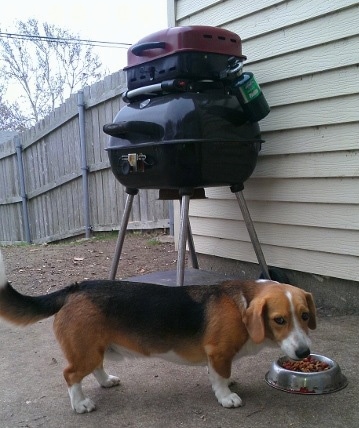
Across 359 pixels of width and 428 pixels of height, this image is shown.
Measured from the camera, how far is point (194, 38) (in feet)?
11.6

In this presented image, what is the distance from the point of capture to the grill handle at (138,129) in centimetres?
348

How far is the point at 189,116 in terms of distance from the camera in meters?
3.37

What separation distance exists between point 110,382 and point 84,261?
360cm

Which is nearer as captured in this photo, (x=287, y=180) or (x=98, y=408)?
(x=98, y=408)

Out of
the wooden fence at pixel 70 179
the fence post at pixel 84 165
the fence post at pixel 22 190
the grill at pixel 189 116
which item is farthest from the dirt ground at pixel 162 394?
the fence post at pixel 22 190

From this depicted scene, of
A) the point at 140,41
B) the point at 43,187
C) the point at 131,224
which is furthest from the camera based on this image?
the point at 43,187

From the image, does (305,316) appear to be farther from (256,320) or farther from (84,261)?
(84,261)

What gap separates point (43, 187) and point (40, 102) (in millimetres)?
12025

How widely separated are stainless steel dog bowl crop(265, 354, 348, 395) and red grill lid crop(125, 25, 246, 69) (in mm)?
2326

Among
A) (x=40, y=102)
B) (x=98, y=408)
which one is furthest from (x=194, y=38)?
(x=40, y=102)

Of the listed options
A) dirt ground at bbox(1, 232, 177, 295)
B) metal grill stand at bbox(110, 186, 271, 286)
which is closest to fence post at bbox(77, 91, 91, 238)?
dirt ground at bbox(1, 232, 177, 295)

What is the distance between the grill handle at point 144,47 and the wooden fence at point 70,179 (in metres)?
3.65

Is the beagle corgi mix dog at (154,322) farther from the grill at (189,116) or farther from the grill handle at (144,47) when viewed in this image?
the grill handle at (144,47)

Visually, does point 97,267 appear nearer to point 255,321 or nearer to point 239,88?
point 239,88
